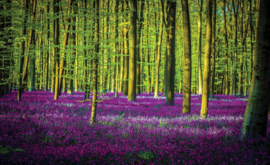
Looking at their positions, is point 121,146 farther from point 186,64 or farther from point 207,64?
point 186,64

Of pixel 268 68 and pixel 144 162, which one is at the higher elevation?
pixel 268 68

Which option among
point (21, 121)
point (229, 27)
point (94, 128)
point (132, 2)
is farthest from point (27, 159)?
point (229, 27)

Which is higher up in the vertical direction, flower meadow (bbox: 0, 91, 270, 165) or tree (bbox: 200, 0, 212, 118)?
tree (bbox: 200, 0, 212, 118)

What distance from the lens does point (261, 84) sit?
18.0ft

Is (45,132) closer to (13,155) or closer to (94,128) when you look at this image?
(94,128)

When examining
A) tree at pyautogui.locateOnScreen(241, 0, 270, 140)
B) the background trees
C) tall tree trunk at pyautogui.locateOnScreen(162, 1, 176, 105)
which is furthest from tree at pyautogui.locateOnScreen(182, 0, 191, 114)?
tree at pyautogui.locateOnScreen(241, 0, 270, 140)

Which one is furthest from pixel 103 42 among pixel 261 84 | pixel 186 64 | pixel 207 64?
pixel 261 84

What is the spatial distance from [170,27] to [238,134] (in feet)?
34.6

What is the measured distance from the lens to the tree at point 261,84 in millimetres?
5496

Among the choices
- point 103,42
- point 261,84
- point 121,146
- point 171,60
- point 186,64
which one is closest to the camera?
point 121,146

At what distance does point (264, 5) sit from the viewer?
18.4 feet

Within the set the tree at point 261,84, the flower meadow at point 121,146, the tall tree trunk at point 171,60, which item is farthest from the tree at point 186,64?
the tree at point 261,84

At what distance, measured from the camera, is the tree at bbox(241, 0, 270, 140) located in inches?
216

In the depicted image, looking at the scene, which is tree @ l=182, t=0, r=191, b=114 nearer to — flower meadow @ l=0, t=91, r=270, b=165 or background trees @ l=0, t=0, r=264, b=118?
background trees @ l=0, t=0, r=264, b=118
